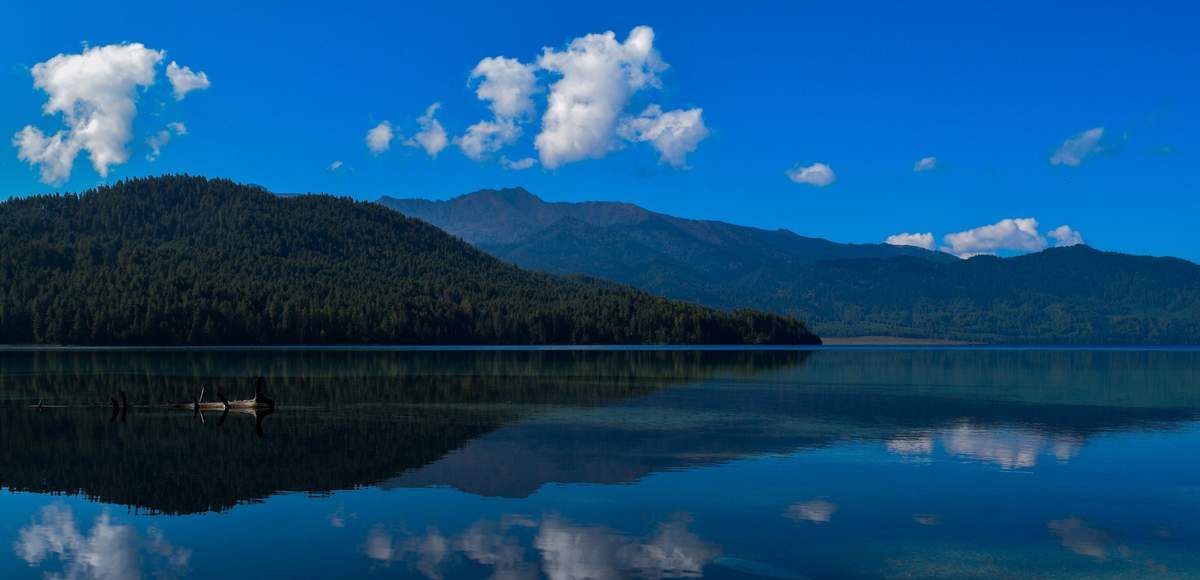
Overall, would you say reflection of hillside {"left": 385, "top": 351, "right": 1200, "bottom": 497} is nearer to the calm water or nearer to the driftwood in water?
the calm water

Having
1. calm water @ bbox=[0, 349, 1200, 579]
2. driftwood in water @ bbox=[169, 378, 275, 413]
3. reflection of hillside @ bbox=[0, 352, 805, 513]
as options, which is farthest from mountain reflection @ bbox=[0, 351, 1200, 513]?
driftwood in water @ bbox=[169, 378, 275, 413]

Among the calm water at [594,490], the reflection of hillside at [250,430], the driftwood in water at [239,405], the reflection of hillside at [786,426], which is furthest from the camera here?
the driftwood in water at [239,405]

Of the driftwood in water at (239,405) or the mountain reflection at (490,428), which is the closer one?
the mountain reflection at (490,428)

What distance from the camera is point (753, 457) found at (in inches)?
2045

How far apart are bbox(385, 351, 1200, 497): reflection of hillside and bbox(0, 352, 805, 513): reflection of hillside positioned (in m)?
4.12

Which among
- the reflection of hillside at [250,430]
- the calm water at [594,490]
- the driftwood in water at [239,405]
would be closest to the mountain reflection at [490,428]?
the reflection of hillside at [250,430]

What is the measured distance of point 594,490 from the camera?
42.3 metres

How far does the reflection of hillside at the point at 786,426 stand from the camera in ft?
159

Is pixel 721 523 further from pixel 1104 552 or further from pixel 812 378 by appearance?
pixel 812 378

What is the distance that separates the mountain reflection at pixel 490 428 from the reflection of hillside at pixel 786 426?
190 mm

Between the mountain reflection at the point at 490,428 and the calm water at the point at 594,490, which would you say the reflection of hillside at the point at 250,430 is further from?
the calm water at the point at 594,490

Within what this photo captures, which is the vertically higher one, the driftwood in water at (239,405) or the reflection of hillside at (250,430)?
the driftwood in water at (239,405)

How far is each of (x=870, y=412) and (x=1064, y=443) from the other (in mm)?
21268

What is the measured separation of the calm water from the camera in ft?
100
